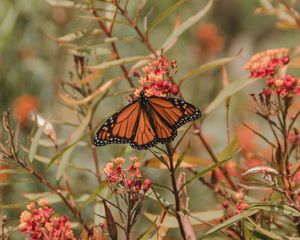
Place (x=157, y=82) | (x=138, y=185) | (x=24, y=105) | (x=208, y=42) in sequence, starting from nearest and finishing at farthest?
(x=138, y=185) → (x=157, y=82) → (x=24, y=105) → (x=208, y=42)

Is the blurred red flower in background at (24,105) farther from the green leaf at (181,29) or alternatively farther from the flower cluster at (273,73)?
the flower cluster at (273,73)

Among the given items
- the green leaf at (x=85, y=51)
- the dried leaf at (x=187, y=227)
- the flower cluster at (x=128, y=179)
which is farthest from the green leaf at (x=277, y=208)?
the green leaf at (x=85, y=51)

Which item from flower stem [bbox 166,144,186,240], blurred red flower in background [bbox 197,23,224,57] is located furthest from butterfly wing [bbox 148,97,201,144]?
blurred red flower in background [bbox 197,23,224,57]

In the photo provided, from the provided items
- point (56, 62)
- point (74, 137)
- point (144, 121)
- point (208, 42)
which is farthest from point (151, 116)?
point (208, 42)

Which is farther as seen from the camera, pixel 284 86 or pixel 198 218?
pixel 198 218

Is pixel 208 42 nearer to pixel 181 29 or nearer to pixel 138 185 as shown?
pixel 181 29

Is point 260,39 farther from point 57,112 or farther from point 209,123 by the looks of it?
point 57,112
